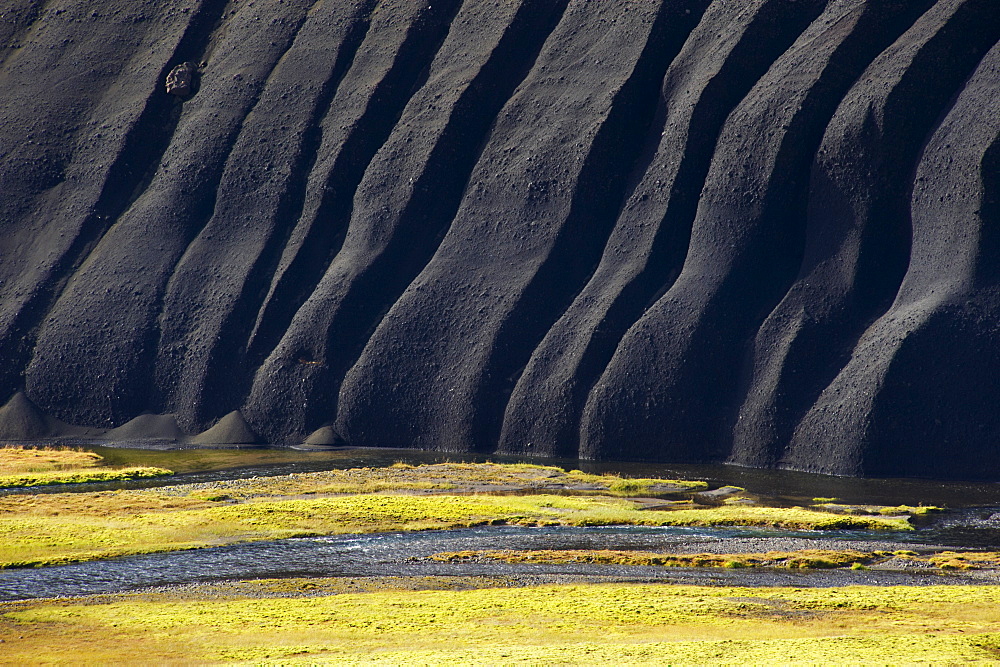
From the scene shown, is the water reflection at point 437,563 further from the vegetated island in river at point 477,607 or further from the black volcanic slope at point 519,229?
the black volcanic slope at point 519,229

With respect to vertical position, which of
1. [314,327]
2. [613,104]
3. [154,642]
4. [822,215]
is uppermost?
[613,104]

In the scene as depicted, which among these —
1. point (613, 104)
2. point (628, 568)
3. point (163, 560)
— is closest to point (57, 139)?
point (613, 104)

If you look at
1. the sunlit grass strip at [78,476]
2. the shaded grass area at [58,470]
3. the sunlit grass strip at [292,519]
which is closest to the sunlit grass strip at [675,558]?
the sunlit grass strip at [292,519]

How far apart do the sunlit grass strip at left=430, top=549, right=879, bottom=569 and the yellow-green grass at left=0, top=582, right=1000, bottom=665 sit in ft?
10.9

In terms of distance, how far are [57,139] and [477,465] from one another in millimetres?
46646

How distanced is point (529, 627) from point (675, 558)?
8822 mm

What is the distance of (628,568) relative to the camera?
29.6 m

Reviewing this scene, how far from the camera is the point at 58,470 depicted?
51375mm

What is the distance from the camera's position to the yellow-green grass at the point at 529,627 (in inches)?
798

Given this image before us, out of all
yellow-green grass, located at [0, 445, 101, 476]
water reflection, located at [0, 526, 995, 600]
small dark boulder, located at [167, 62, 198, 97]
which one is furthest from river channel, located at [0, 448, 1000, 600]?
small dark boulder, located at [167, 62, 198, 97]

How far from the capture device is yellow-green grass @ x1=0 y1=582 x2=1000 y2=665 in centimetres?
2027

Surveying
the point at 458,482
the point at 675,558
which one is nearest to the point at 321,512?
the point at 458,482

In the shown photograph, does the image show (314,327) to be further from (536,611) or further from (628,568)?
(536,611)

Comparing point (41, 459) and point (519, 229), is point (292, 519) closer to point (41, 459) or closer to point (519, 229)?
point (41, 459)
